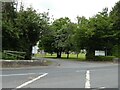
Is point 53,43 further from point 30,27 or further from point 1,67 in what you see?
point 1,67

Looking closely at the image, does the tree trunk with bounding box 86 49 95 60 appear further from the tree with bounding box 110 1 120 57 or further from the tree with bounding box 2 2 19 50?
the tree with bounding box 2 2 19 50

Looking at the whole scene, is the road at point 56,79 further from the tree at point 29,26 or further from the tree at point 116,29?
the tree at point 116,29

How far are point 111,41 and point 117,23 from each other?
4478 millimetres

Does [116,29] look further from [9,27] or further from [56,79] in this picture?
[56,79]

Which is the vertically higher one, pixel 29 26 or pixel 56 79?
pixel 29 26

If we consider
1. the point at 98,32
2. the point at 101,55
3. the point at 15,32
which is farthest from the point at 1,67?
the point at 101,55

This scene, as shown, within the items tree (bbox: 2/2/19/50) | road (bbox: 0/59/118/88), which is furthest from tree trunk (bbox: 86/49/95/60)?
road (bbox: 0/59/118/88)

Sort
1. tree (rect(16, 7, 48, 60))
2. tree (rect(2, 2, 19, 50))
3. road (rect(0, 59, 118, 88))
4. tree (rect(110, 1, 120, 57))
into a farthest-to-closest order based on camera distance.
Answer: tree (rect(110, 1, 120, 57)) < tree (rect(16, 7, 48, 60)) < tree (rect(2, 2, 19, 50)) < road (rect(0, 59, 118, 88))

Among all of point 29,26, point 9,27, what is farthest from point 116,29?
point 9,27

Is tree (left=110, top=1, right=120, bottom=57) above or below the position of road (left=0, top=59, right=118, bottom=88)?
above

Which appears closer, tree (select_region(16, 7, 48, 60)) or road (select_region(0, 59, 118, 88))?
road (select_region(0, 59, 118, 88))

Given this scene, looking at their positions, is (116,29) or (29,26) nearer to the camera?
(29,26)

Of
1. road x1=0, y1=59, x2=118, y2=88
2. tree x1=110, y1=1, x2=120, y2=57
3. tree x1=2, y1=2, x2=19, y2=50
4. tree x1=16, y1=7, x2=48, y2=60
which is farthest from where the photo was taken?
tree x1=110, y1=1, x2=120, y2=57

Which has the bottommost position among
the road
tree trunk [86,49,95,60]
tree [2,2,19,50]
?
the road
